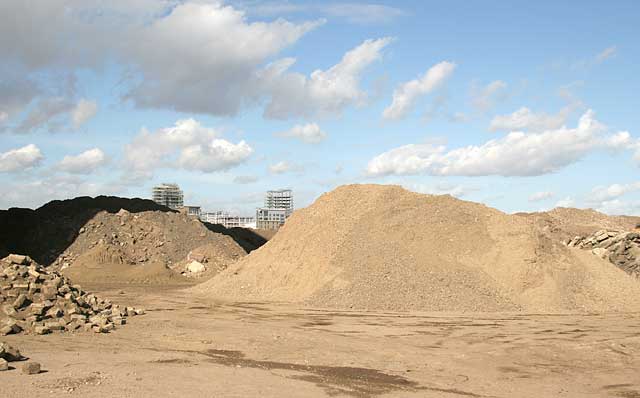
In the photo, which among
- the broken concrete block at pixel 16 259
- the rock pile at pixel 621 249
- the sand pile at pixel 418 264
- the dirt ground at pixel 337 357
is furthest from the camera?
the rock pile at pixel 621 249

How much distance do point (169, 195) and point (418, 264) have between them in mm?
95264

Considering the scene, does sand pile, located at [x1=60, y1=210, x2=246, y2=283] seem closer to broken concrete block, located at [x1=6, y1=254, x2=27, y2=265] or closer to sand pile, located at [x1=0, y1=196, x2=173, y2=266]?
sand pile, located at [x1=0, y1=196, x2=173, y2=266]

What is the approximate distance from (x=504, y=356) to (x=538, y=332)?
4.07 metres

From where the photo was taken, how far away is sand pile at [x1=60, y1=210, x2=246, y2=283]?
38.4 metres

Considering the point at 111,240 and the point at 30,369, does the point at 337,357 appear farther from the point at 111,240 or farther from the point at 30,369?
the point at 111,240

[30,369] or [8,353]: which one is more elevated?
[8,353]

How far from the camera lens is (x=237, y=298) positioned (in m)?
26.8

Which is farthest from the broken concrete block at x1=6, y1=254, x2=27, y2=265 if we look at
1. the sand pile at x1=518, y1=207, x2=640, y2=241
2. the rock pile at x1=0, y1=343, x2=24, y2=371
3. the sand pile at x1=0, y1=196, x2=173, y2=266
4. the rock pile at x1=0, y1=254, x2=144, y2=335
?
the sand pile at x1=518, y1=207, x2=640, y2=241

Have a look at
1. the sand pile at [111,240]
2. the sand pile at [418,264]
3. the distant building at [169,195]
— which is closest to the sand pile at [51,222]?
the sand pile at [111,240]

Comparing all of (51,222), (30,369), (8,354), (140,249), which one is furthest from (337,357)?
(51,222)

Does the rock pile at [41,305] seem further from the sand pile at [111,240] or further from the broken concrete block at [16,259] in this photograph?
the sand pile at [111,240]

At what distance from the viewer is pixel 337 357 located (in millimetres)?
12953

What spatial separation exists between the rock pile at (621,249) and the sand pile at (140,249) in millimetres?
24645

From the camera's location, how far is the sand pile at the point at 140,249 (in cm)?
3841
